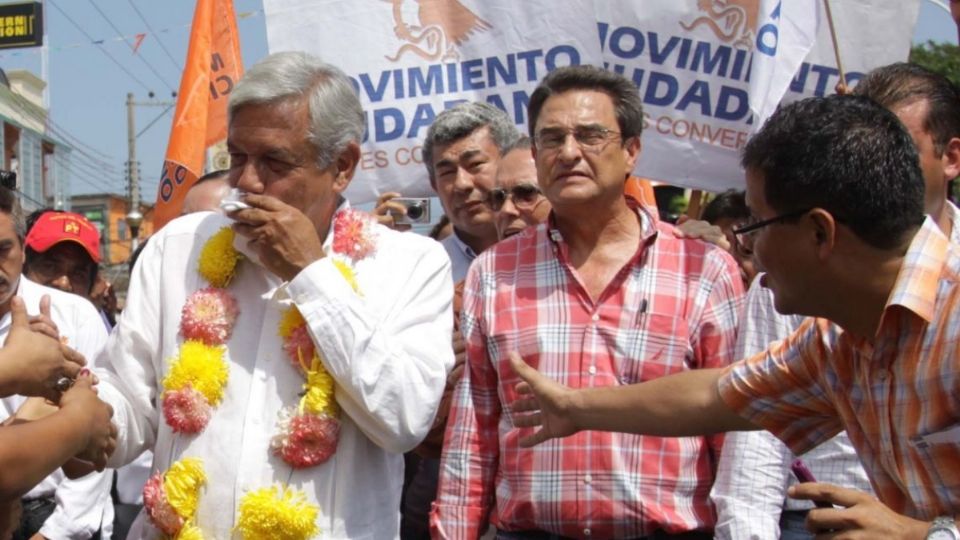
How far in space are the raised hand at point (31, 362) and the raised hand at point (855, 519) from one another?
1.84 m

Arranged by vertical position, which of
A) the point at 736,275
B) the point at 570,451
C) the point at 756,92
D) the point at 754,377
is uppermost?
the point at 756,92

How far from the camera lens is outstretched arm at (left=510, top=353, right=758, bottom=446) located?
107 inches

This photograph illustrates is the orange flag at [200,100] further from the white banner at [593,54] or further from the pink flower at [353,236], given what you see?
the pink flower at [353,236]

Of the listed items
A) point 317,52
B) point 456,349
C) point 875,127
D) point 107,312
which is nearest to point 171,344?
point 456,349

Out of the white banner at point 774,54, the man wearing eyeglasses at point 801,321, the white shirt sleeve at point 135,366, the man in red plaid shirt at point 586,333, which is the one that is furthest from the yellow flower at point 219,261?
the white banner at point 774,54

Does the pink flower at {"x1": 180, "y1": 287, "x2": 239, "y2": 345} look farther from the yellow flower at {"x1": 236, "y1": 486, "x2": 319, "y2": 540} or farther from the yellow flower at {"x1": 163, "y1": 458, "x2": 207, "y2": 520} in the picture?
the yellow flower at {"x1": 236, "y1": 486, "x2": 319, "y2": 540}

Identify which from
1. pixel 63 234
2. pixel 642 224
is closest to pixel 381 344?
pixel 642 224

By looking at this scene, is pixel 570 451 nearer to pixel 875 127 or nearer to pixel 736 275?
pixel 736 275

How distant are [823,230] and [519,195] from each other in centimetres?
220

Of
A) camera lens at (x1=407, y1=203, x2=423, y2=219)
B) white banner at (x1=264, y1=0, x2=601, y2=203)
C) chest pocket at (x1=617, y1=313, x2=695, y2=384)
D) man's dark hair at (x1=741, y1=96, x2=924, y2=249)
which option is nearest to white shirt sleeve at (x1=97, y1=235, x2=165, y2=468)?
chest pocket at (x1=617, y1=313, x2=695, y2=384)

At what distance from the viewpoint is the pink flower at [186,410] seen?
9.62ft

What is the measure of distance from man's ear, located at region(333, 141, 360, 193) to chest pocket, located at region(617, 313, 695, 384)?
903 mm

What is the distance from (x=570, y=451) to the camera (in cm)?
330

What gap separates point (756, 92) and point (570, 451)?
7.34 ft
